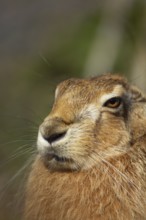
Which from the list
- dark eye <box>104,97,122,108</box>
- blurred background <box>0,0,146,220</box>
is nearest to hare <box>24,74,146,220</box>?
dark eye <box>104,97,122,108</box>

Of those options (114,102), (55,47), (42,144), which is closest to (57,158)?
(42,144)

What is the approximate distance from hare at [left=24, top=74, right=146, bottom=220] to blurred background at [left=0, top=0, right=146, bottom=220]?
97.1 inches

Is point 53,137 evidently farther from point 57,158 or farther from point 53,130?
point 57,158

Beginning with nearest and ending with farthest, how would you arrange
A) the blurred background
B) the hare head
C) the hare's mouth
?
the hare head < the hare's mouth < the blurred background

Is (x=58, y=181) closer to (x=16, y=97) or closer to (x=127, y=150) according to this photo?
(x=127, y=150)

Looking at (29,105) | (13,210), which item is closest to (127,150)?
(13,210)

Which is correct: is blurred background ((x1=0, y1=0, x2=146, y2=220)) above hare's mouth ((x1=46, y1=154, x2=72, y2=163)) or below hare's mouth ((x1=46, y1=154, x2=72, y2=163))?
above

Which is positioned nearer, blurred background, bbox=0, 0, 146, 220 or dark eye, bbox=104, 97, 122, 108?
dark eye, bbox=104, 97, 122, 108

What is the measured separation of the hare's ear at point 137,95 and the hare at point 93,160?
9cm

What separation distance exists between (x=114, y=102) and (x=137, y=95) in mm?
350

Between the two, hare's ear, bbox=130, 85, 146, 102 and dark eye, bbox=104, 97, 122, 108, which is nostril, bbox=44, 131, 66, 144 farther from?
hare's ear, bbox=130, 85, 146, 102

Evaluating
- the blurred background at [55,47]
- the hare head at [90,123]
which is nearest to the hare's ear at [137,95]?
the hare head at [90,123]

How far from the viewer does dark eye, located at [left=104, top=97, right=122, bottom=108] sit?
7430 millimetres

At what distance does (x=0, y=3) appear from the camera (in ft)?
74.0
